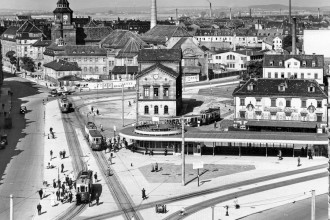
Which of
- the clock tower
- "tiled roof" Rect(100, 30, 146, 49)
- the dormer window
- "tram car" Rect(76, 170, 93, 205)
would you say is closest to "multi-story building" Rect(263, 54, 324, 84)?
the dormer window

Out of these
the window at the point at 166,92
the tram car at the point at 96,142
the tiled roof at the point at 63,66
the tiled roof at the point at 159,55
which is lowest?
the tram car at the point at 96,142

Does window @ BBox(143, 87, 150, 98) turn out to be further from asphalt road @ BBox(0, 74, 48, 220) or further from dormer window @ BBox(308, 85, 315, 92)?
dormer window @ BBox(308, 85, 315, 92)

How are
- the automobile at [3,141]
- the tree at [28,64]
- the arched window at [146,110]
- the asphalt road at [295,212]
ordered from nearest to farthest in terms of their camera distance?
the asphalt road at [295,212]
the automobile at [3,141]
the arched window at [146,110]
the tree at [28,64]

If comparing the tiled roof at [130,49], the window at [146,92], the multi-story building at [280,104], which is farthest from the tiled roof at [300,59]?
the tiled roof at [130,49]

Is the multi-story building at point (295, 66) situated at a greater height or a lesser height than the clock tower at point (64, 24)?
lesser

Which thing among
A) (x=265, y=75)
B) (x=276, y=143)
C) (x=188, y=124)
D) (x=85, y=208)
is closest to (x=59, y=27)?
(x=265, y=75)

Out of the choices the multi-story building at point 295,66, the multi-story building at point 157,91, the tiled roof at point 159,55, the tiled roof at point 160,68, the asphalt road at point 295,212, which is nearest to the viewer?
the asphalt road at point 295,212

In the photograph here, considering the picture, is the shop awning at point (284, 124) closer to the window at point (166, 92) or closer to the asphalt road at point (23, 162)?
the window at point (166, 92)
